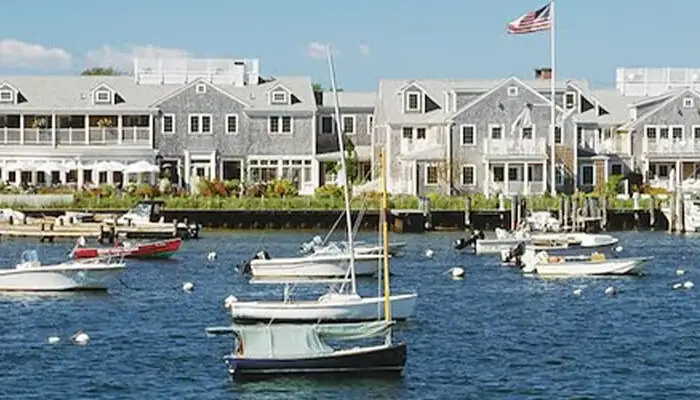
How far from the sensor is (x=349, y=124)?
110 m

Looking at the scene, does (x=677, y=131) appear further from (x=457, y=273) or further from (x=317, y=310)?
(x=317, y=310)

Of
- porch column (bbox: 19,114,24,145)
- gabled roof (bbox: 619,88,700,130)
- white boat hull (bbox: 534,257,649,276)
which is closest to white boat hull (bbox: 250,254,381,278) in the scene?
white boat hull (bbox: 534,257,649,276)

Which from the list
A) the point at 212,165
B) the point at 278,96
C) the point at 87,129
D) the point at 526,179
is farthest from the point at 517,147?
the point at 87,129

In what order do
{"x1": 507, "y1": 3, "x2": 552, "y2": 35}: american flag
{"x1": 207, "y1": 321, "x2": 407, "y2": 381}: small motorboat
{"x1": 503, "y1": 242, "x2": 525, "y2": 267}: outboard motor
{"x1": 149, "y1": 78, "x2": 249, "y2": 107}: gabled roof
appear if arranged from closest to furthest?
{"x1": 207, "y1": 321, "x2": 407, "y2": 381}: small motorboat < {"x1": 503, "y1": 242, "x2": 525, "y2": 267}: outboard motor < {"x1": 507, "y1": 3, "x2": 552, "y2": 35}: american flag < {"x1": 149, "y1": 78, "x2": 249, "y2": 107}: gabled roof

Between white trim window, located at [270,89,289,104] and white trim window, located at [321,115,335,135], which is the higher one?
white trim window, located at [270,89,289,104]

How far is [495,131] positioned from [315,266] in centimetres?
4150

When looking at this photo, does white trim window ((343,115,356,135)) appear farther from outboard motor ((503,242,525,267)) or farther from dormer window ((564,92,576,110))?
outboard motor ((503,242,525,267))

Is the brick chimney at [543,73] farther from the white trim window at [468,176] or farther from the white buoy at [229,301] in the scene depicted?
the white buoy at [229,301]

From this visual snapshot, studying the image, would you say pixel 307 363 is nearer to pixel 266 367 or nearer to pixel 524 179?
pixel 266 367

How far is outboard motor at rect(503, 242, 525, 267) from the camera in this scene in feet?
211

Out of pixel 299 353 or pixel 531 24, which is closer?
pixel 299 353

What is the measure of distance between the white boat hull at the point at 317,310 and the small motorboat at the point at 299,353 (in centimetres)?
612

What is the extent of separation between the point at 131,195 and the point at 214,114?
13006 mm

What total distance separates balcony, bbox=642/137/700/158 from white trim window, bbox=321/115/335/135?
2046cm
